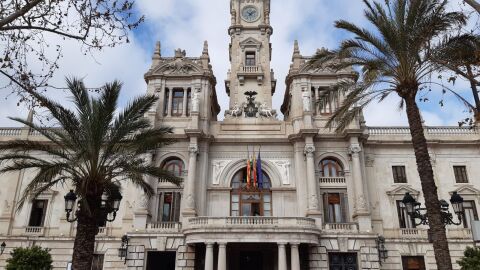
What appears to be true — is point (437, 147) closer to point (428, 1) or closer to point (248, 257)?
point (248, 257)

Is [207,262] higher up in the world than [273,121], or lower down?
lower down

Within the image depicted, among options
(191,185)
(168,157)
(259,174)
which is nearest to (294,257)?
(259,174)

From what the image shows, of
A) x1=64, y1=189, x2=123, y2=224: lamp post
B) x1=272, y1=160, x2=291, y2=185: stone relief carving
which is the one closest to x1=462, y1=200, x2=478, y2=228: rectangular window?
x1=272, y1=160, x2=291, y2=185: stone relief carving

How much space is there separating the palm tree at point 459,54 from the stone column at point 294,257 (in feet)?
44.6

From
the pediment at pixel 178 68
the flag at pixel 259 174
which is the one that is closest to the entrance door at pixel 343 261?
the flag at pixel 259 174

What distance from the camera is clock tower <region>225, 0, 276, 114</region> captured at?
34.2 metres

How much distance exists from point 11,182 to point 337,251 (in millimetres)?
23711

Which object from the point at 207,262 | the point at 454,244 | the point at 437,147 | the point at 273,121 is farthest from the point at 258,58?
the point at 454,244

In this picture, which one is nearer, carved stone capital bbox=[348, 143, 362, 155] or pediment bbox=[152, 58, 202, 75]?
carved stone capital bbox=[348, 143, 362, 155]

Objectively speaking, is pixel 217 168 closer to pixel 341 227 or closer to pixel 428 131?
pixel 341 227

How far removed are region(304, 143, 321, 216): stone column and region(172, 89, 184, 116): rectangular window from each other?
33.1ft

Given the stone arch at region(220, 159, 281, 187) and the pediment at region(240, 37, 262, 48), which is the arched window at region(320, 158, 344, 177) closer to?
the stone arch at region(220, 159, 281, 187)

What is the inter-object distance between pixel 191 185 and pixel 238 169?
3.79m

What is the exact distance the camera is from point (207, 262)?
24.1m
